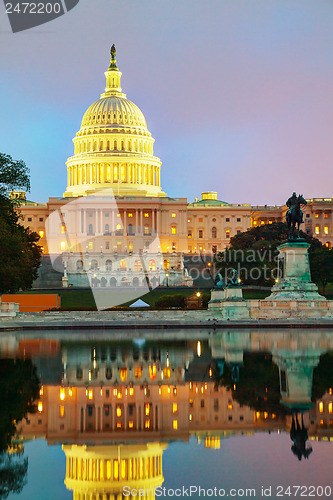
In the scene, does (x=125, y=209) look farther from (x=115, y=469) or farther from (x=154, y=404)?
(x=115, y=469)

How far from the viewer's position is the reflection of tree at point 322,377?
16.0 m

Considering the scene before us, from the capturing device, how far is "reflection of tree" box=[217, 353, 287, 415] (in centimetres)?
1435

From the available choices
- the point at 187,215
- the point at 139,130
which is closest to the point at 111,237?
the point at 187,215

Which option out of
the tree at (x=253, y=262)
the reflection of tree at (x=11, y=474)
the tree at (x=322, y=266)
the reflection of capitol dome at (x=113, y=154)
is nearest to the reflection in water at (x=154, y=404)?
the reflection of tree at (x=11, y=474)

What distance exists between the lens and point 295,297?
158ft

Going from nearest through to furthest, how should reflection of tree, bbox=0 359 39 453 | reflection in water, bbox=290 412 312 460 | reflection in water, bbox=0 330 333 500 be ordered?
1. reflection in water, bbox=0 330 333 500
2. reflection in water, bbox=290 412 312 460
3. reflection of tree, bbox=0 359 39 453

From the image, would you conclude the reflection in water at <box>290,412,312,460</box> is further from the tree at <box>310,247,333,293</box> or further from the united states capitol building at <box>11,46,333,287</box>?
the united states capitol building at <box>11,46,333,287</box>

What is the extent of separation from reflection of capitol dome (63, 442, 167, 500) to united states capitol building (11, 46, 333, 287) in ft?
457

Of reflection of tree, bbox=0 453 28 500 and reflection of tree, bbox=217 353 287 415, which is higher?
reflection of tree, bbox=217 353 287 415

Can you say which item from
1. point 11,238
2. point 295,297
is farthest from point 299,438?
point 11,238

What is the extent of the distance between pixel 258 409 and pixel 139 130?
540 feet

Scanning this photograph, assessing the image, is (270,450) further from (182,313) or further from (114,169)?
(114,169)

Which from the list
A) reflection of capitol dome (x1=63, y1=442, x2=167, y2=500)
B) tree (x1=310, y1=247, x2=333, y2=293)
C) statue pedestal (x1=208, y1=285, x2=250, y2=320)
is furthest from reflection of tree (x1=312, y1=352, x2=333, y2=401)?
tree (x1=310, y1=247, x2=333, y2=293)

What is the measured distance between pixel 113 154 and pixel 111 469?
16168 centimetres
